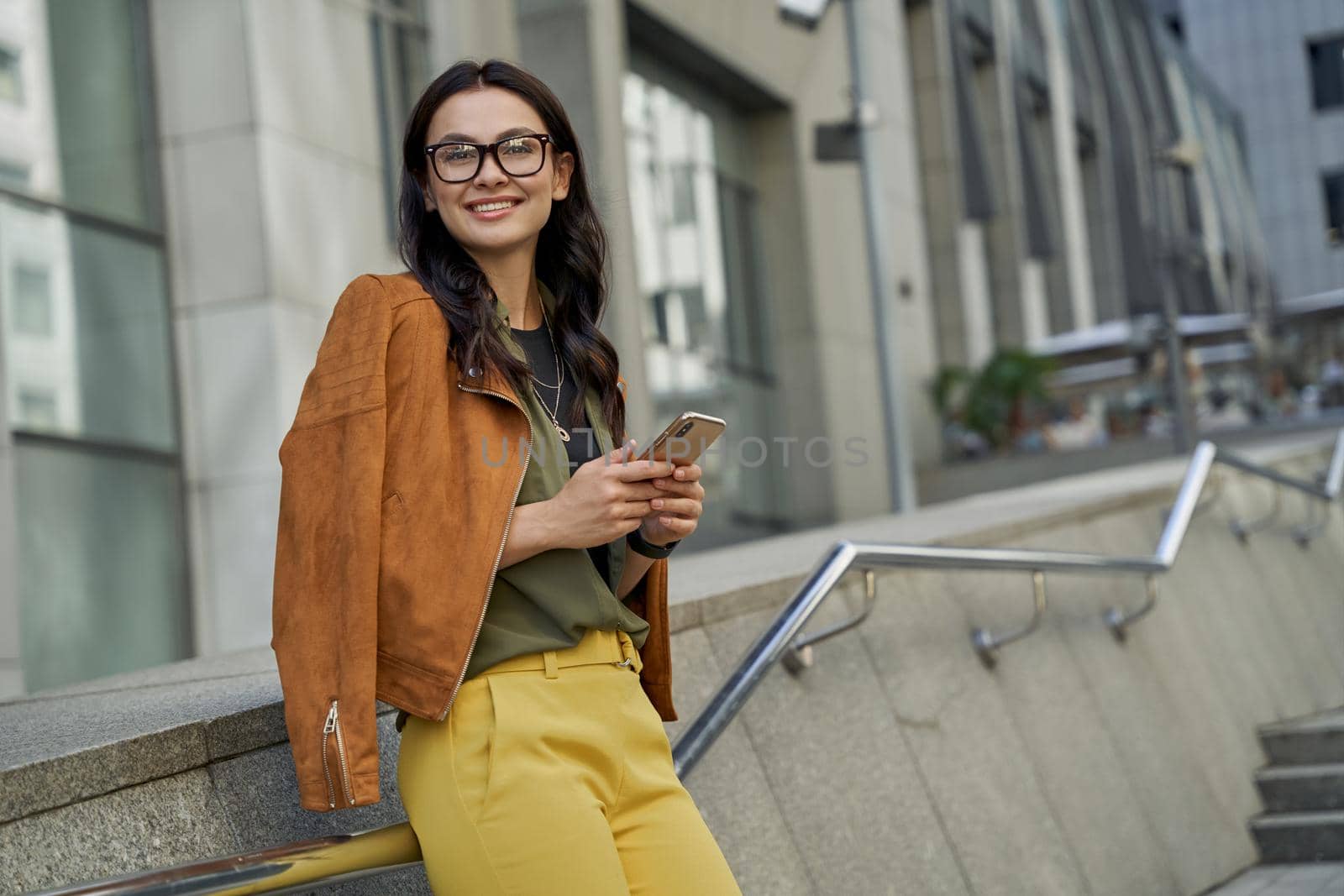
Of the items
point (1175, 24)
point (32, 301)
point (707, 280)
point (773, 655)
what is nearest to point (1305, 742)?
point (773, 655)

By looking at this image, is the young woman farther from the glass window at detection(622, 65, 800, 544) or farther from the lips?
the glass window at detection(622, 65, 800, 544)

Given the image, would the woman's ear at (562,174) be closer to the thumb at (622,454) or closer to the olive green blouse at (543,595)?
the olive green blouse at (543,595)

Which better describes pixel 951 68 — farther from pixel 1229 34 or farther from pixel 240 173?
pixel 1229 34

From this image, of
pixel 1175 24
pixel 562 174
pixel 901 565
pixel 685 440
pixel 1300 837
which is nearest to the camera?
pixel 685 440

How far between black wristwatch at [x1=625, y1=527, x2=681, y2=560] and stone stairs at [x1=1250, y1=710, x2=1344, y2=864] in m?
5.02

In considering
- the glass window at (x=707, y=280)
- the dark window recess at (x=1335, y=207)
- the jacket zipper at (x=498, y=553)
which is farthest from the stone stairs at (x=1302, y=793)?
the dark window recess at (x=1335, y=207)

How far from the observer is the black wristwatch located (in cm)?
245

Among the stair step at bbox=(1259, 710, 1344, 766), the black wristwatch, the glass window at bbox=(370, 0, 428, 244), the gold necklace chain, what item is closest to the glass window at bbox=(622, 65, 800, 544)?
the glass window at bbox=(370, 0, 428, 244)

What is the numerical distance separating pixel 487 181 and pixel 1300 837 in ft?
18.0

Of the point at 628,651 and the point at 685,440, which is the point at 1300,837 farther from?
the point at 685,440

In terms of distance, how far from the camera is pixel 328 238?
9883mm

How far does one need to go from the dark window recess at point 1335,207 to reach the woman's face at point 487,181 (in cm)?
4833

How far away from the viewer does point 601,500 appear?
2146mm

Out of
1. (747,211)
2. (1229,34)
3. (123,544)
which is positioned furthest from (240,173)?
(1229,34)
